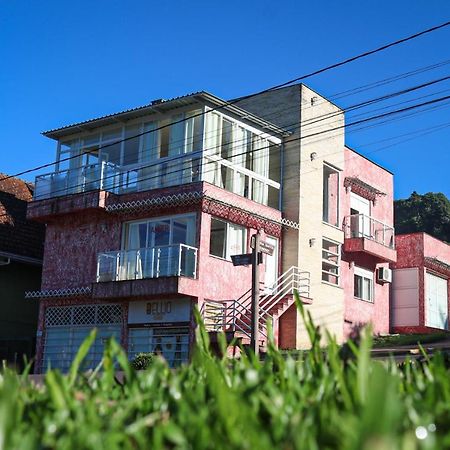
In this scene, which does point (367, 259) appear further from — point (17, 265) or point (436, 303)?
point (17, 265)

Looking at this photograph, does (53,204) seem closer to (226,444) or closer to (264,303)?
(264,303)

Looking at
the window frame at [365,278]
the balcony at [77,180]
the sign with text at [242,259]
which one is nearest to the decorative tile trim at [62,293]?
the balcony at [77,180]

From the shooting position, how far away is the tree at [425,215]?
67.8 metres

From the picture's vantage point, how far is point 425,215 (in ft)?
227

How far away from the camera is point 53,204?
29906 millimetres

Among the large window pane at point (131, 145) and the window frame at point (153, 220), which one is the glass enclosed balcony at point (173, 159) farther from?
the window frame at point (153, 220)

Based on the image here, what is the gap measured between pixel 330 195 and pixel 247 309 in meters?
8.62

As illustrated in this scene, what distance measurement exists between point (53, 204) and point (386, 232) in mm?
14463

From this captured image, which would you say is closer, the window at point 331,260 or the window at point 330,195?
the window at point 331,260

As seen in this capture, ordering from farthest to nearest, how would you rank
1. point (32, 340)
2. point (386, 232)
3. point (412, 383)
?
point (386, 232) < point (32, 340) < point (412, 383)

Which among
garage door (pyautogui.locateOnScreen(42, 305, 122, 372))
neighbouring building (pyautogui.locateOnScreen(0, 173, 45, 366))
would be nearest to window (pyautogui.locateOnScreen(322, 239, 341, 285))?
garage door (pyautogui.locateOnScreen(42, 305, 122, 372))

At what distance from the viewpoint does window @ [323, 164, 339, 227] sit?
32719mm

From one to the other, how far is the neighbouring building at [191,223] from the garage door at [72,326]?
0.05 meters

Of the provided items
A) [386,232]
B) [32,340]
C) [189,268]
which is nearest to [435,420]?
[189,268]
